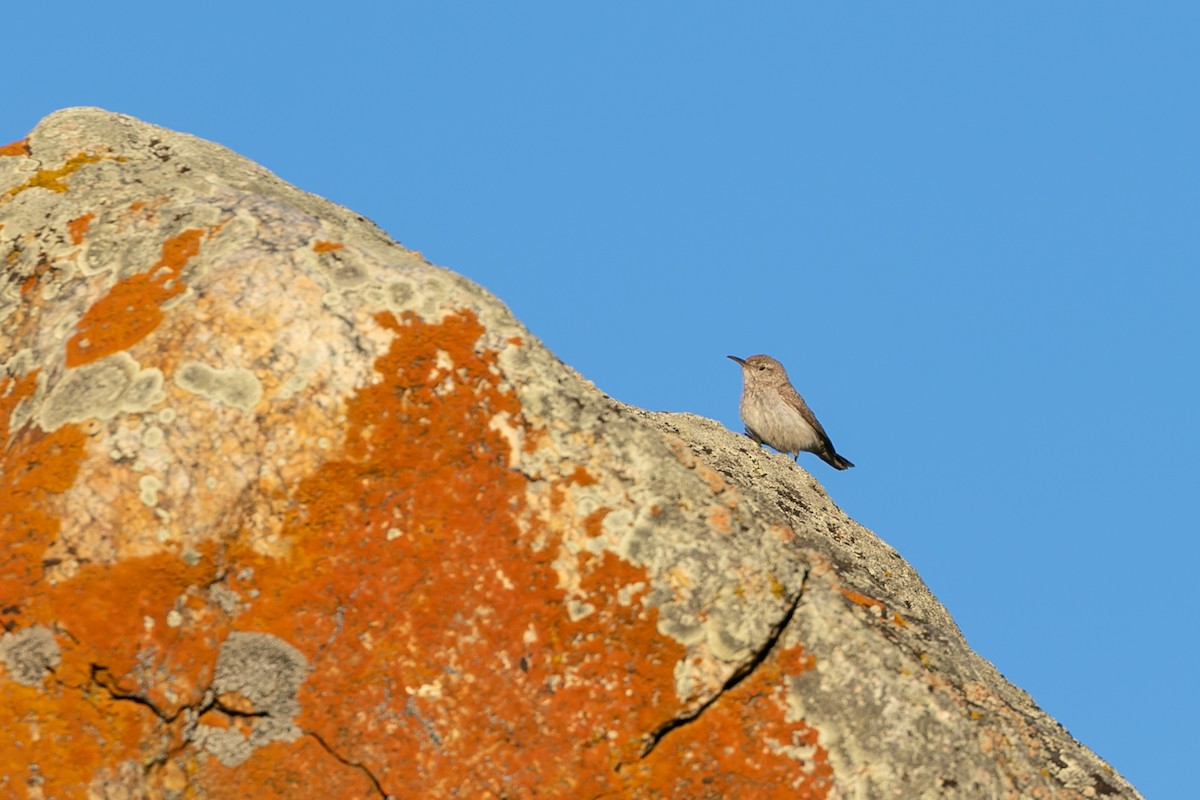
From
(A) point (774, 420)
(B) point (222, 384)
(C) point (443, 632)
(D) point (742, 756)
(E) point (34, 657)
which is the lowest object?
(E) point (34, 657)

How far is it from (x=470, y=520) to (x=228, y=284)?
1654 mm

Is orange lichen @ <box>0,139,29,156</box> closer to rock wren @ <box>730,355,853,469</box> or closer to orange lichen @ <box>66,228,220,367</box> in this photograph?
orange lichen @ <box>66,228,220,367</box>

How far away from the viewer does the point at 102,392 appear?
7066 mm

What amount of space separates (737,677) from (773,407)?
40.0ft

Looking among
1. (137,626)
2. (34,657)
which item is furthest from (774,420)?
(34,657)

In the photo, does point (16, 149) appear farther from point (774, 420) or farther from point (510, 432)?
point (774, 420)

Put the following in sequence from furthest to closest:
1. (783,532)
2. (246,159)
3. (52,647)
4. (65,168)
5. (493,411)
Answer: (246,159) → (65,168) → (783,532) → (493,411) → (52,647)

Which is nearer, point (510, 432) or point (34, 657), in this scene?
point (34, 657)

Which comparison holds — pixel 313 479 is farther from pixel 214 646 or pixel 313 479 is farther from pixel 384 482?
pixel 214 646

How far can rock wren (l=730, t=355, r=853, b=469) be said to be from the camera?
19078 mm

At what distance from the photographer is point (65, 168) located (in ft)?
28.1

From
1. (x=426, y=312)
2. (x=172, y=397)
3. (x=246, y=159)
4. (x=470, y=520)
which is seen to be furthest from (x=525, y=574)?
(x=246, y=159)

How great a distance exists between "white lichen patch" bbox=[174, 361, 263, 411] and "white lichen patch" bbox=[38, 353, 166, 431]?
5.0 inches

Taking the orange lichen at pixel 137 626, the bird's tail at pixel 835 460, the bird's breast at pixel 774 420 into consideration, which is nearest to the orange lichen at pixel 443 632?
the orange lichen at pixel 137 626
